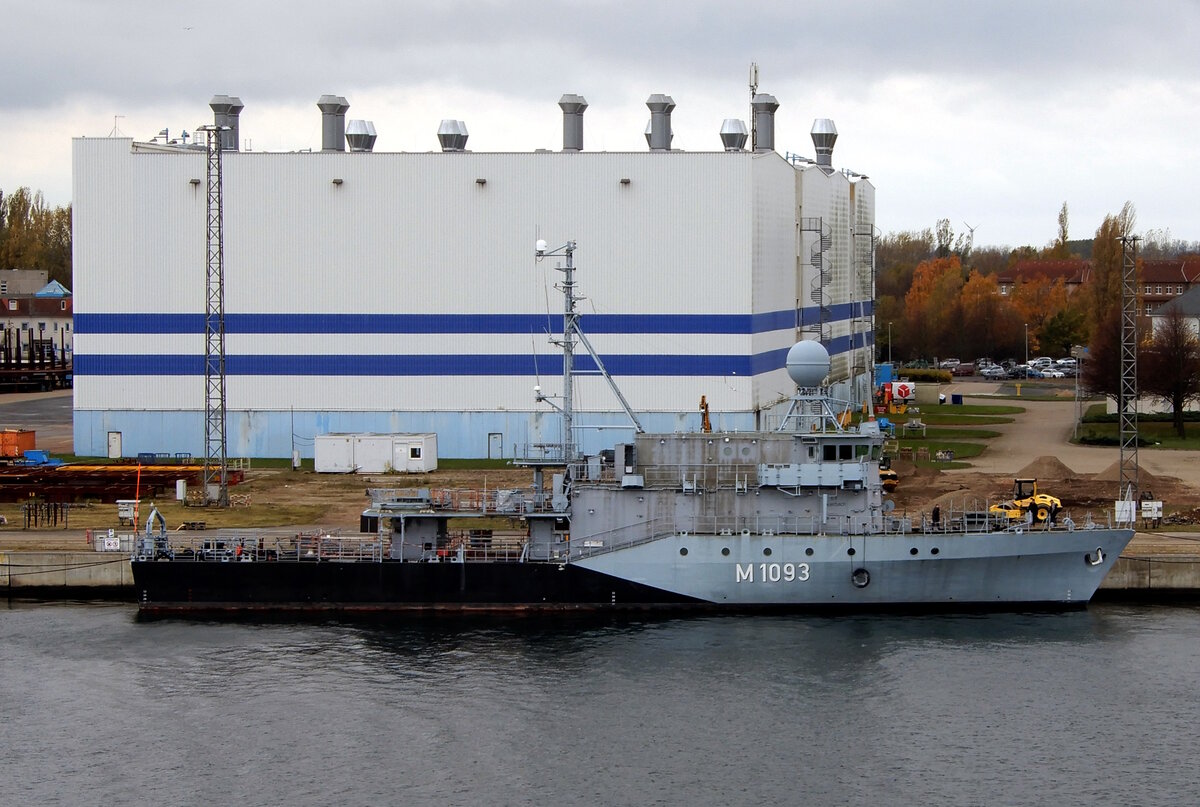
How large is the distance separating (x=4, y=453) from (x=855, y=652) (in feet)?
165

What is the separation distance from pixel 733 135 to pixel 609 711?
47821 millimetres

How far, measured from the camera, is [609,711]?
36.0 meters

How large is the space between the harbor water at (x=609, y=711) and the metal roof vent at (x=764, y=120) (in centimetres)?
4315

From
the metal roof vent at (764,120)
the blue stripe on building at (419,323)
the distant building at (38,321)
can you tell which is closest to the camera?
the blue stripe on building at (419,323)

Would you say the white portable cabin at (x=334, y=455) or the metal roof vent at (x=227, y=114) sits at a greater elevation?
the metal roof vent at (x=227, y=114)

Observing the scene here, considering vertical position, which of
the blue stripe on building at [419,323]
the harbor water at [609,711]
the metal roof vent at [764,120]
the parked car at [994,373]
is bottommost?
the harbor water at [609,711]

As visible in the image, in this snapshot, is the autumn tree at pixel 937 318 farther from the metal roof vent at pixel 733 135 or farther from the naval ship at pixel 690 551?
the naval ship at pixel 690 551

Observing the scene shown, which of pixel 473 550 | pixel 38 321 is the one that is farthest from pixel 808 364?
pixel 38 321

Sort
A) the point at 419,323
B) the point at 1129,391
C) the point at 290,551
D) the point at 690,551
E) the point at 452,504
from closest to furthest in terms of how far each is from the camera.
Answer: the point at 690,551, the point at 452,504, the point at 290,551, the point at 419,323, the point at 1129,391

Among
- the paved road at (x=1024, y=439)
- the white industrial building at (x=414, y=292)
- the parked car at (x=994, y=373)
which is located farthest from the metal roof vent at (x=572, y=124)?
the parked car at (x=994, y=373)

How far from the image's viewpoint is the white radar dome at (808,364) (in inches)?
1796

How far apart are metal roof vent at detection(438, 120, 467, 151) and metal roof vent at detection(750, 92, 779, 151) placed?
55.3 ft

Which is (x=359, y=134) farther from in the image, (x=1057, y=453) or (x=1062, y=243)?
(x=1062, y=243)

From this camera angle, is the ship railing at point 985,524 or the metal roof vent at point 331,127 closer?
the ship railing at point 985,524
